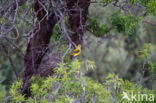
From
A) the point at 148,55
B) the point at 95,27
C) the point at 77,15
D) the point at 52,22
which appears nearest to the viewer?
the point at 148,55

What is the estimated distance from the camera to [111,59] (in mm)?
17297

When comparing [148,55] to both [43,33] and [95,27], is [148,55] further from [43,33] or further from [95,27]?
[43,33]

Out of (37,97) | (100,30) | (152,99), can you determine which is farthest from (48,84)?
(100,30)

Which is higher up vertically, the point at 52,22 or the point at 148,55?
the point at 52,22

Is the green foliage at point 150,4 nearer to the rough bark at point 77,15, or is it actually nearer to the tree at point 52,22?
the tree at point 52,22

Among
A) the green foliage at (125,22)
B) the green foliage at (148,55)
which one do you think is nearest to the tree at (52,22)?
the green foliage at (125,22)

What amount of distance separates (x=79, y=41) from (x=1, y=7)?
164 cm

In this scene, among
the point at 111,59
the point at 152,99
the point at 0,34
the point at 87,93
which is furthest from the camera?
Answer: the point at 111,59

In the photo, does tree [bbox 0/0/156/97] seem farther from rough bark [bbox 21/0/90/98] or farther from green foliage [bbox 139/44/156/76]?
green foliage [bbox 139/44/156/76]

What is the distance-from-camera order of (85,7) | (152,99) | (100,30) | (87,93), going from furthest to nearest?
(100,30) → (85,7) → (152,99) → (87,93)

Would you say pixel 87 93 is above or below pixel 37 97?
above

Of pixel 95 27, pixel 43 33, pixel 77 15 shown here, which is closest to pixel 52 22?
pixel 43 33

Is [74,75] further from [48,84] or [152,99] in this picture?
[152,99]

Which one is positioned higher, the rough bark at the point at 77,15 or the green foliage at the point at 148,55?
the rough bark at the point at 77,15
